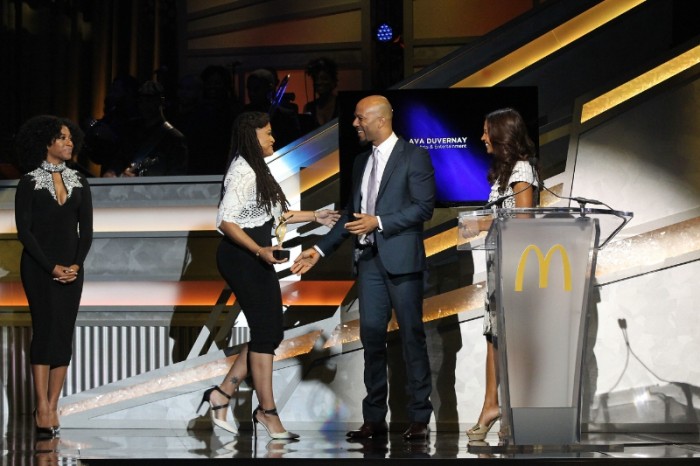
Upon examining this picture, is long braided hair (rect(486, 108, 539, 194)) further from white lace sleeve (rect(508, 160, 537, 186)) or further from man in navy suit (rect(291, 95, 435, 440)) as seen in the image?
man in navy suit (rect(291, 95, 435, 440))

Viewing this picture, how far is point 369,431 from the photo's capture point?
485 centimetres

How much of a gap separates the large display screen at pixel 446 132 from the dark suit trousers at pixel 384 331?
107 centimetres

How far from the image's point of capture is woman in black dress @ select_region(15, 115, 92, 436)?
17.1 feet

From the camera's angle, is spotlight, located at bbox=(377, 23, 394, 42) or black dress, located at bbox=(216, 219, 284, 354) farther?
spotlight, located at bbox=(377, 23, 394, 42)

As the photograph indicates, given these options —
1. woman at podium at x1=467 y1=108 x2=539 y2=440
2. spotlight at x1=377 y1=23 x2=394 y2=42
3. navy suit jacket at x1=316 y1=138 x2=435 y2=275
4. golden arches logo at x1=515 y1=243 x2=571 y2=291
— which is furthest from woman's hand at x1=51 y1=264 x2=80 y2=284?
spotlight at x1=377 y1=23 x2=394 y2=42

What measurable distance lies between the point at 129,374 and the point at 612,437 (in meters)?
2.93

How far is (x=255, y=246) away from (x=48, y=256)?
116 centimetres

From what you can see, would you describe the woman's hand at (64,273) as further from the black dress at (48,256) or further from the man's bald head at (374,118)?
the man's bald head at (374,118)

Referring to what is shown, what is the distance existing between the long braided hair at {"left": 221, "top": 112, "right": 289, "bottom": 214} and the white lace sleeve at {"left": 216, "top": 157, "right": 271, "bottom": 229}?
26 millimetres

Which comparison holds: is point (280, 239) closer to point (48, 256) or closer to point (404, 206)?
point (404, 206)

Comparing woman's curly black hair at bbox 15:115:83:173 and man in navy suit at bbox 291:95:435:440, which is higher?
woman's curly black hair at bbox 15:115:83:173

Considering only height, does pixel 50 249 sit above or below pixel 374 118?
below

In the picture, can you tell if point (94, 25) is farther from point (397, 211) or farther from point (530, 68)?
point (397, 211)

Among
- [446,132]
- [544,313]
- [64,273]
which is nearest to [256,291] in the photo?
[64,273]
